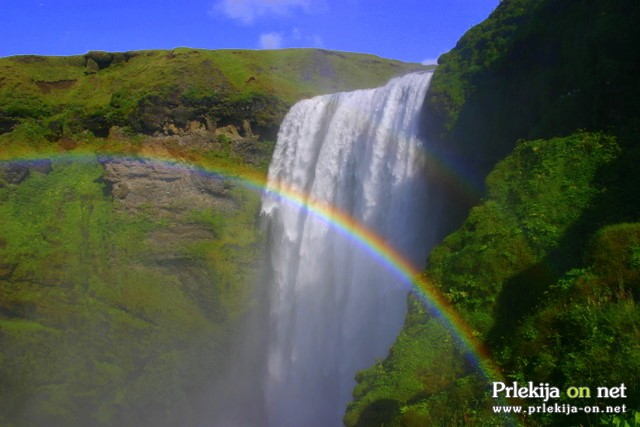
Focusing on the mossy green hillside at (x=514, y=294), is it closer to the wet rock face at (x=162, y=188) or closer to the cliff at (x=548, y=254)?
the cliff at (x=548, y=254)

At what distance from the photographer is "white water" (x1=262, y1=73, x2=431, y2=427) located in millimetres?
19375

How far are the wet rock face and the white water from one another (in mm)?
3535

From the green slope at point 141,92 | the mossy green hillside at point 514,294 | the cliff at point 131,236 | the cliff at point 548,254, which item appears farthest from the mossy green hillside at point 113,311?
the mossy green hillside at point 514,294

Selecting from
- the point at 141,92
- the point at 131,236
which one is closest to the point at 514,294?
the point at 131,236

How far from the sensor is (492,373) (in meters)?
8.21

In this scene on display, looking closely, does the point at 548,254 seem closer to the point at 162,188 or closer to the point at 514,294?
the point at 514,294

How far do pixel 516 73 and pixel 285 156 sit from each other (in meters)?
15.0

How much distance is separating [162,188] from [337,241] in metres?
12.3

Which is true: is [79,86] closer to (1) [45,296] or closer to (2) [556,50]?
(1) [45,296]

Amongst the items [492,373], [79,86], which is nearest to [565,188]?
[492,373]

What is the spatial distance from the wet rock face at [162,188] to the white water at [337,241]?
Result: 3.54 meters

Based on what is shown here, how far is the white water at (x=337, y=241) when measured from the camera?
19.4 metres

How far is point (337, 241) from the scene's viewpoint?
2377 cm

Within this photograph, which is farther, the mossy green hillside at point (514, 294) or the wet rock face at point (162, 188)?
the wet rock face at point (162, 188)
